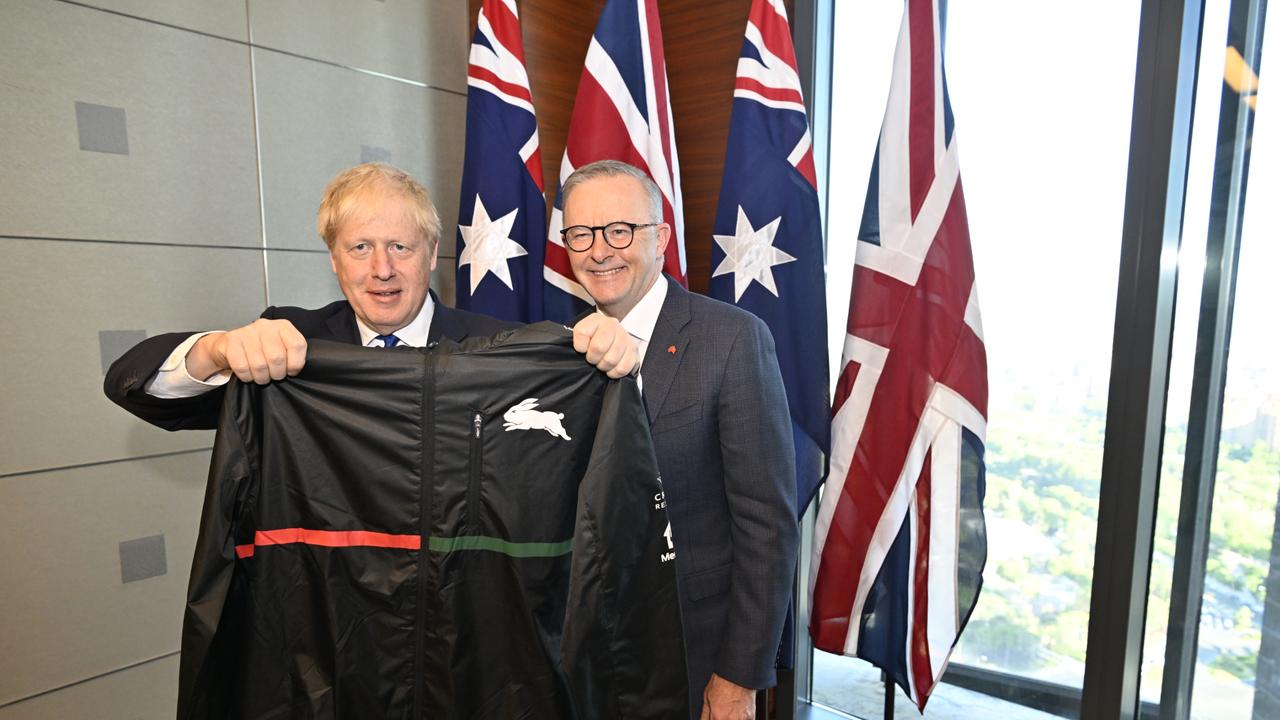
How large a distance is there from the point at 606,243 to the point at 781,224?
2.99ft

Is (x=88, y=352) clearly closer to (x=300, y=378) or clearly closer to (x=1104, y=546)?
(x=300, y=378)

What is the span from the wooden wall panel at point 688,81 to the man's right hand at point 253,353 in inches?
69.6

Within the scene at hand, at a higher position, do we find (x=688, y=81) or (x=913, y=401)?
(x=688, y=81)

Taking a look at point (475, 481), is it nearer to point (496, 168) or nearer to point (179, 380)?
point (179, 380)

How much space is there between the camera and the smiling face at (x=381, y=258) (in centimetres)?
140

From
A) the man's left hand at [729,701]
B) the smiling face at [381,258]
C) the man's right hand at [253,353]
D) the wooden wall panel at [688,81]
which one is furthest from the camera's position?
the wooden wall panel at [688,81]

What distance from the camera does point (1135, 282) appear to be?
6.78ft

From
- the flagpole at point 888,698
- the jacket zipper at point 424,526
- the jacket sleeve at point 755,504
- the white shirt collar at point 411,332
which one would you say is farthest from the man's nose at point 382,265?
the flagpole at point 888,698

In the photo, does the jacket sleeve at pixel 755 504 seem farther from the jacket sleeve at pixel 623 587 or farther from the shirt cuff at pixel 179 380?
the shirt cuff at pixel 179 380

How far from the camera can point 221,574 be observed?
1177mm

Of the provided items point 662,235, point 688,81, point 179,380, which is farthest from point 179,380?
point 688,81

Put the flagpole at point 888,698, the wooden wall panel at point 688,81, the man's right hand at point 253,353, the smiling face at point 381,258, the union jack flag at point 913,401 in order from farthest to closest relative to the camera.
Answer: the wooden wall panel at point 688,81 < the flagpole at point 888,698 < the union jack flag at point 913,401 < the smiling face at point 381,258 < the man's right hand at point 253,353

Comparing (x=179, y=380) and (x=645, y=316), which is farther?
(x=645, y=316)

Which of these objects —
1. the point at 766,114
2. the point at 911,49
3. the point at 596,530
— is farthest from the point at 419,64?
the point at 596,530
